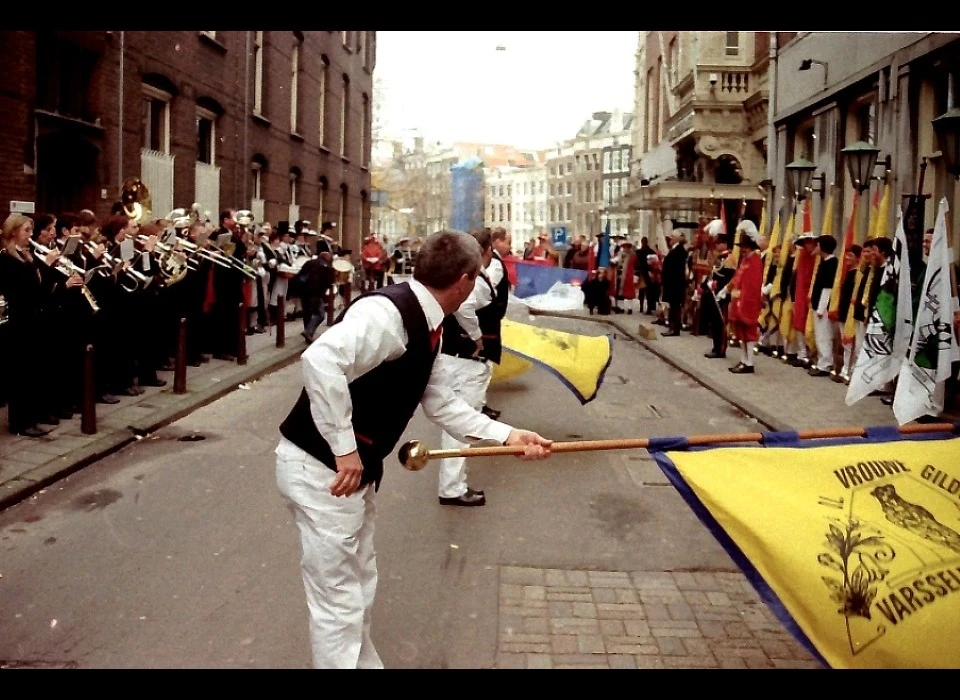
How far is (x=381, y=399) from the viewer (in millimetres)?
3672

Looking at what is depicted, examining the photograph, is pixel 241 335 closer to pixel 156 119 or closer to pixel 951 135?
pixel 156 119

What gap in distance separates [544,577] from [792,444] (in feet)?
6.17

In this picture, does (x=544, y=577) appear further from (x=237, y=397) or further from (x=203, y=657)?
(x=237, y=397)

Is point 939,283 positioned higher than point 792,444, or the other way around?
point 939,283

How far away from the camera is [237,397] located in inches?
460

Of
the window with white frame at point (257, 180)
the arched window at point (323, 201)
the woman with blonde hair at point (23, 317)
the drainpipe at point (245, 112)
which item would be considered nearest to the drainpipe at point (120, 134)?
the drainpipe at point (245, 112)

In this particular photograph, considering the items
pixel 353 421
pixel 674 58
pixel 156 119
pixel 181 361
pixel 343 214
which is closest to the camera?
pixel 353 421

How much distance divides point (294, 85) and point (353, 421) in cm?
2653

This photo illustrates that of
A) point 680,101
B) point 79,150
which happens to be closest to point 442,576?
point 79,150

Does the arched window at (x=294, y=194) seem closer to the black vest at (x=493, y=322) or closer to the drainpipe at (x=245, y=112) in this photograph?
the drainpipe at (x=245, y=112)

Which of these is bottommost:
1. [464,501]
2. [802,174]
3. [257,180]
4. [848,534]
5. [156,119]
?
[464,501]

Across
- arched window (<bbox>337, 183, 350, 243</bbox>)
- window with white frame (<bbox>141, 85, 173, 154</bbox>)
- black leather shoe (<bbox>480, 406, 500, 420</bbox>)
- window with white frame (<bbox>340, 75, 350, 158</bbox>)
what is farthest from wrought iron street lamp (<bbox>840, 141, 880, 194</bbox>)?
window with white frame (<bbox>340, 75, 350, 158</bbox>)

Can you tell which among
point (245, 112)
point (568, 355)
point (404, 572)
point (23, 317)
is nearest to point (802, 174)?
point (568, 355)

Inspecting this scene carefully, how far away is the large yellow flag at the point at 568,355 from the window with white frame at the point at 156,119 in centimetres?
1095
